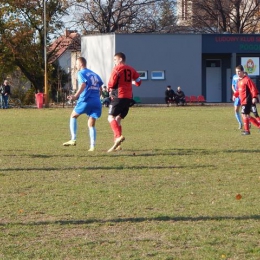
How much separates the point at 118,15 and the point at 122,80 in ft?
146

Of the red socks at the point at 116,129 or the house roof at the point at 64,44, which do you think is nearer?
the red socks at the point at 116,129

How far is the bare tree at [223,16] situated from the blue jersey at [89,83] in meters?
49.6

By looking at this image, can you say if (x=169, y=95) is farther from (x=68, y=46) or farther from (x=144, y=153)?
(x=144, y=153)

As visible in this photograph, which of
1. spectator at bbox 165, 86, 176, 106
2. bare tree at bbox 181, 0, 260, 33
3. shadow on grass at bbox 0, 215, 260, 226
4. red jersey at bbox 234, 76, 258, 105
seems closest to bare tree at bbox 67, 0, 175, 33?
bare tree at bbox 181, 0, 260, 33

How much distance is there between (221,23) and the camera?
63.3 meters

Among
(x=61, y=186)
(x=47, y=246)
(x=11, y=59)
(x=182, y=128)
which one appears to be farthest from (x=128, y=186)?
(x=11, y=59)

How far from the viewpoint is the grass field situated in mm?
5758

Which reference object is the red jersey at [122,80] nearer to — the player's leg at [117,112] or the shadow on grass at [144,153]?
the player's leg at [117,112]

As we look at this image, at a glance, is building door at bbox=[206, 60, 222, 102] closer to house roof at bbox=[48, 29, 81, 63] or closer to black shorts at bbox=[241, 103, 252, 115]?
house roof at bbox=[48, 29, 81, 63]

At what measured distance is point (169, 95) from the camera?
4219 cm

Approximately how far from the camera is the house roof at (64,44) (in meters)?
53.6

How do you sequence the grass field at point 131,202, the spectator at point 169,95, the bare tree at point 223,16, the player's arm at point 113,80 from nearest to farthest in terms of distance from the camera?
the grass field at point 131,202 < the player's arm at point 113,80 < the spectator at point 169,95 < the bare tree at point 223,16

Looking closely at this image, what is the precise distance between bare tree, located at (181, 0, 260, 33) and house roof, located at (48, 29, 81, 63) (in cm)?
1103

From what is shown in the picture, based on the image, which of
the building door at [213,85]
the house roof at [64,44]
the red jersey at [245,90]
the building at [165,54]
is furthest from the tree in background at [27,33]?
the red jersey at [245,90]
